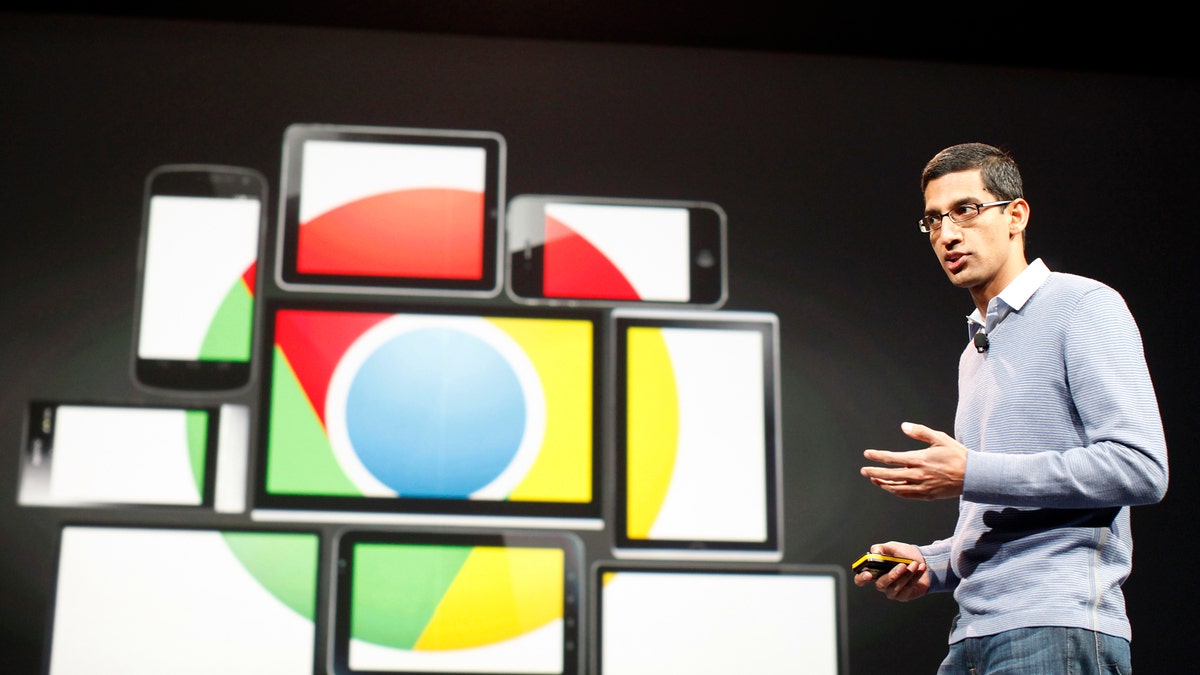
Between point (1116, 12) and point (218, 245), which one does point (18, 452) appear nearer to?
point (218, 245)

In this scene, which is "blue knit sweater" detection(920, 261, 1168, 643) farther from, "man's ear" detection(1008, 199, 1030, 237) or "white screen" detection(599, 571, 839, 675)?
"white screen" detection(599, 571, 839, 675)

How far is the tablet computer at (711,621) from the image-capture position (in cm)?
250

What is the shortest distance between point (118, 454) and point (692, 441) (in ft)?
4.41

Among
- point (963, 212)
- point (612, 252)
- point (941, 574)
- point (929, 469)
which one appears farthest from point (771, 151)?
point (929, 469)

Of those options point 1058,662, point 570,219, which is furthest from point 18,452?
point 1058,662

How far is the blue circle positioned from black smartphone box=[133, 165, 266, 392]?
316mm

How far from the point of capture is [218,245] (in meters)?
2.60

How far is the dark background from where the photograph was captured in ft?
8.63

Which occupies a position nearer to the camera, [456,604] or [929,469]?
[929,469]

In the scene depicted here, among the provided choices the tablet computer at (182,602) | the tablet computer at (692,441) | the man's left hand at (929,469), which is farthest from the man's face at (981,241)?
the tablet computer at (182,602)

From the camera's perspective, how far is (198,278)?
259 cm

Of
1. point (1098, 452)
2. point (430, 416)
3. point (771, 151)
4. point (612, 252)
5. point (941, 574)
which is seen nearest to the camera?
point (1098, 452)

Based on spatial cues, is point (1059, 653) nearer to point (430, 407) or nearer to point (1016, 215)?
point (1016, 215)

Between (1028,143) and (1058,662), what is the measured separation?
2.02 meters
